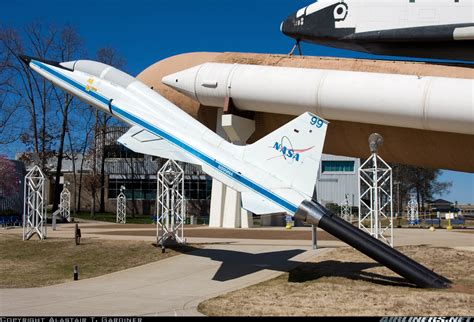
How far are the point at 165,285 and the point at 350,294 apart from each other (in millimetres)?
5168

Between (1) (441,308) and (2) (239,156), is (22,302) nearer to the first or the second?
(2) (239,156)

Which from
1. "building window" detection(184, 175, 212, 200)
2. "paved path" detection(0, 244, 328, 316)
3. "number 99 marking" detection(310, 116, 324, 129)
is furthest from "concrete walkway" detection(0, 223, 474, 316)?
"building window" detection(184, 175, 212, 200)

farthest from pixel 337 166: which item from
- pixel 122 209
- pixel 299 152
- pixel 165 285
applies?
pixel 165 285

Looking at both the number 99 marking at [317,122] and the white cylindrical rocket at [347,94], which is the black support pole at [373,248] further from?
the white cylindrical rocket at [347,94]

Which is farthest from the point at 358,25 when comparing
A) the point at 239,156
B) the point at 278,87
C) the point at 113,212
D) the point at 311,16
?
the point at 113,212

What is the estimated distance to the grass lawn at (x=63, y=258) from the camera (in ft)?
51.5

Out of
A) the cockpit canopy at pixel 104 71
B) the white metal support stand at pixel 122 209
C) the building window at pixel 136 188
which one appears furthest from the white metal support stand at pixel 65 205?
the cockpit canopy at pixel 104 71

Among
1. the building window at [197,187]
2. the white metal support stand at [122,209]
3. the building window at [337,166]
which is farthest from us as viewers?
the building window at [337,166]

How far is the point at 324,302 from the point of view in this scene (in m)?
10.8

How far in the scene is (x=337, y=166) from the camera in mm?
66812

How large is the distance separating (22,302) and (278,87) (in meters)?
11.7

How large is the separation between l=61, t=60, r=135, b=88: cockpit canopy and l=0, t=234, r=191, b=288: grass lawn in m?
6.44

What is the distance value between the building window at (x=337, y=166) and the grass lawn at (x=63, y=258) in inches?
1938

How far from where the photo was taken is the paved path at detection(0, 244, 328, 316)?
34.6ft
